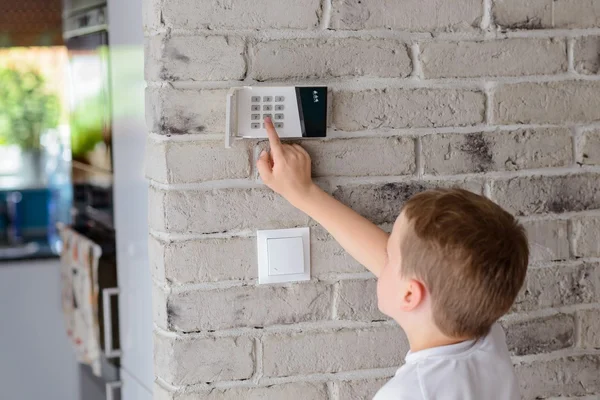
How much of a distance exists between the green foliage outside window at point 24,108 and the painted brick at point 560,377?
10.5 ft

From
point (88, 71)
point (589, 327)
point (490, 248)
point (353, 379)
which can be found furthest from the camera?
point (88, 71)

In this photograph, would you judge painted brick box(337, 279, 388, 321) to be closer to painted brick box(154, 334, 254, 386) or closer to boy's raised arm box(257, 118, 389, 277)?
boy's raised arm box(257, 118, 389, 277)

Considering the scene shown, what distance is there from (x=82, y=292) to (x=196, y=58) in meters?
1.52

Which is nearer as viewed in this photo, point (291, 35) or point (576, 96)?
point (291, 35)

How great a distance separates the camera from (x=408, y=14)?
1514mm

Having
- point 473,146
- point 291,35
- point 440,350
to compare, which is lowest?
point 440,350

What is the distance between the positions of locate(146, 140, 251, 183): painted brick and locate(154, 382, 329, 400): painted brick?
39 centimetres

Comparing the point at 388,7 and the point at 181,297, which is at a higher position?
the point at 388,7

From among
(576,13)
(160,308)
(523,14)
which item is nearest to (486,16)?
(523,14)

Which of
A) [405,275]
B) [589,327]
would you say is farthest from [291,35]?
[589,327]

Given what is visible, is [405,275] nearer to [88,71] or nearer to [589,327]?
[589,327]

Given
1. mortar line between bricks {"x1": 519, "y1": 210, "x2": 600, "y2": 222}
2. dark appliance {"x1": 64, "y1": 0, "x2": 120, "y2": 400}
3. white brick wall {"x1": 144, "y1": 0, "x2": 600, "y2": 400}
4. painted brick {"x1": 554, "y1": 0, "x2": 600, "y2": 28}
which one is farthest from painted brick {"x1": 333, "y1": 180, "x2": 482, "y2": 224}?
dark appliance {"x1": 64, "y1": 0, "x2": 120, "y2": 400}

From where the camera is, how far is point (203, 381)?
1.48 metres

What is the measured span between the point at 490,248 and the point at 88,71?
179 cm
